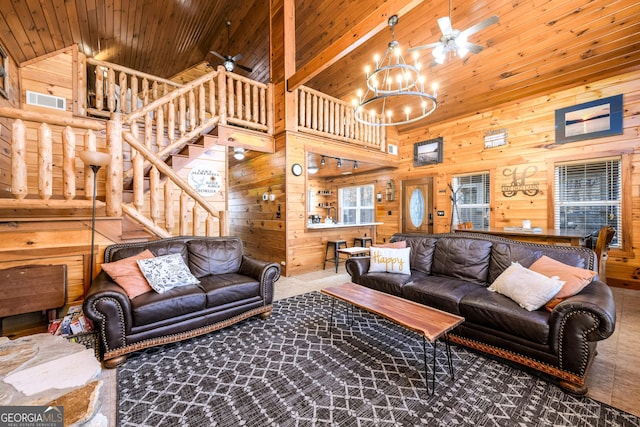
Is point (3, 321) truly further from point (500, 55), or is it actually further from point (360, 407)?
point (500, 55)

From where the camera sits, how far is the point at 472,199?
18.7 ft

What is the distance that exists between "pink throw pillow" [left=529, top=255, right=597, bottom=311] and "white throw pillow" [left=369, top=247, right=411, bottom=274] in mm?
1227

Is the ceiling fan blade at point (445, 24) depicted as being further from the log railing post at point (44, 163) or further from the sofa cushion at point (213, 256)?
the log railing post at point (44, 163)

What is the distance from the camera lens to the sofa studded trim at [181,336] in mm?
2051

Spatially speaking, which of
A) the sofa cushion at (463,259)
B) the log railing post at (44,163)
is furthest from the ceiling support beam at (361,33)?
the log railing post at (44,163)

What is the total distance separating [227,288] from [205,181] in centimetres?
263

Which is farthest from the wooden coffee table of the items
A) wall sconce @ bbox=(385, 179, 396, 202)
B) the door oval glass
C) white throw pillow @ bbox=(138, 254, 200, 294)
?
wall sconce @ bbox=(385, 179, 396, 202)

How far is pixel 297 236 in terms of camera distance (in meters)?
4.93

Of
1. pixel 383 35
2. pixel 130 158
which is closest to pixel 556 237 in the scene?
pixel 383 35

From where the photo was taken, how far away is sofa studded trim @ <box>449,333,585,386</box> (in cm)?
172

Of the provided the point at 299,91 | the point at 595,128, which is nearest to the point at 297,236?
the point at 299,91

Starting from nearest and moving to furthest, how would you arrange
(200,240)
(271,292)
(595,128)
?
(271,292), (200,240), (595,128)

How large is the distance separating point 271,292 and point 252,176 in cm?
386

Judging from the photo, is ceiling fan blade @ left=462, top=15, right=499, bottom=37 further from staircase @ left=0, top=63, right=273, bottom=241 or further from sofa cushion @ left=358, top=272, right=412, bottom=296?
staircase @ left=0, top=63, right=273, bottom=241
